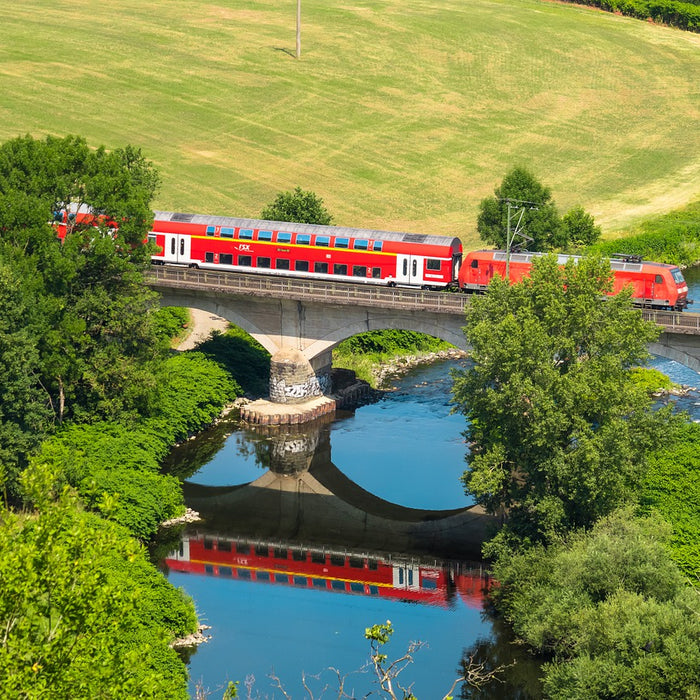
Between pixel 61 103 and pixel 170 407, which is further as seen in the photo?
pixel 61 103

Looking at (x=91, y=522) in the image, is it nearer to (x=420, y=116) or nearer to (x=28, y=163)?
(x=28, y=163)

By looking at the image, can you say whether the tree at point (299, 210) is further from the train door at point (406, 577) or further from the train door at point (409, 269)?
the train door at point (406, 577)

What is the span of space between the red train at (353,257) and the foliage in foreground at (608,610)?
2516cm

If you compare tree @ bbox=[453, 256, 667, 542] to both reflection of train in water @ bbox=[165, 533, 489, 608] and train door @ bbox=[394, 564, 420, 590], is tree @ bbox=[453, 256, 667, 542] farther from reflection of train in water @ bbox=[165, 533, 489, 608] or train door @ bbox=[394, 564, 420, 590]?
train door @ bbox=[394, 564, 420, 590]

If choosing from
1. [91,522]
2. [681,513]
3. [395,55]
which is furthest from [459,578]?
[395,55]

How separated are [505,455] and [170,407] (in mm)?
29118

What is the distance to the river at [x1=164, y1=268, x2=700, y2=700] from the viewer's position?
61875 mm

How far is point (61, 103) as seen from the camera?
160250 mm

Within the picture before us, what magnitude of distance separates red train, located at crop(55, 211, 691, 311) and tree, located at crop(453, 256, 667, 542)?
1802 centimetres

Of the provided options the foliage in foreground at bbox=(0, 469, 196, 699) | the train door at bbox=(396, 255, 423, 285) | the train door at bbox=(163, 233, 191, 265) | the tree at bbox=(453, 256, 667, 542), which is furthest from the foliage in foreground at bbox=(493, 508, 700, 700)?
the train door at bbox=(163, 233, 191, 265)

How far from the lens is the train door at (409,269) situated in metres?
95.3

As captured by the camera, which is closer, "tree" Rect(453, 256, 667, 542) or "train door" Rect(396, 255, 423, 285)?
"tree" Rect(453, 256, 667, 542)

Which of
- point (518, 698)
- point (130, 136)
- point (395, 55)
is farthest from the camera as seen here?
point (395, 55)

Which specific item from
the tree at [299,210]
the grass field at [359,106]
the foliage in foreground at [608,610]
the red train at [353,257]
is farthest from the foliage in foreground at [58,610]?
the grass field at [359,106]
